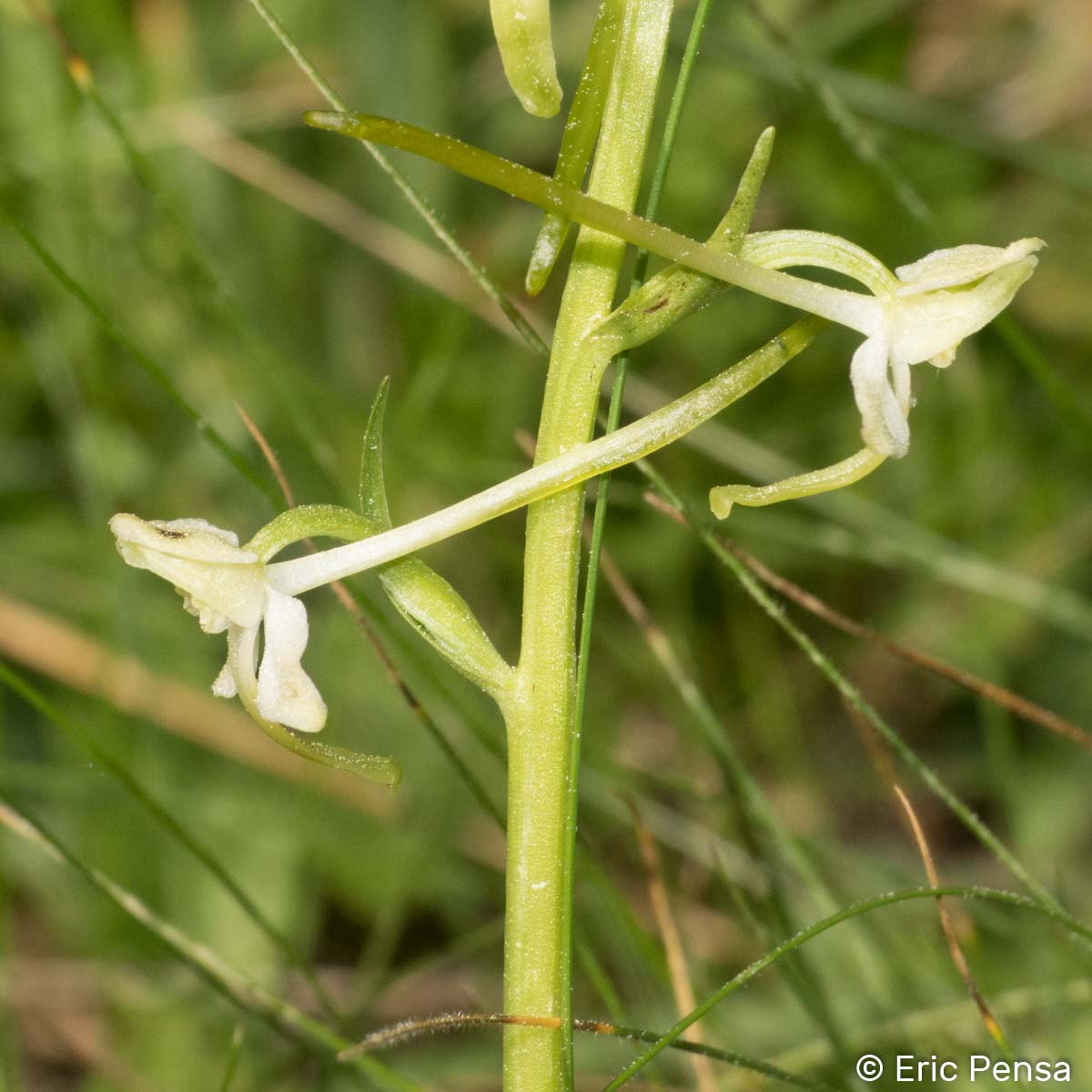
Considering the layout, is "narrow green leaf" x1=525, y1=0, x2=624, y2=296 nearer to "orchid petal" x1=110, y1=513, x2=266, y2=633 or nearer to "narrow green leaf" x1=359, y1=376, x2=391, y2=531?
"narrow green leaf" x1=359, y1=376, x2=391, y2=531

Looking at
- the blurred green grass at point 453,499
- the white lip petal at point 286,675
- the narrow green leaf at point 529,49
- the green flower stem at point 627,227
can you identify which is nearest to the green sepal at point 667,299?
the green flower stem at point 627,227

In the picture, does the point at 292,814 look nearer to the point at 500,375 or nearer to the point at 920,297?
the point at 500,375

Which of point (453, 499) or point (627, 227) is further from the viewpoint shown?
point (453, 499)

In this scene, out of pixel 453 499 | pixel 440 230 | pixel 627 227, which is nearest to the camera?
pixel 627 227

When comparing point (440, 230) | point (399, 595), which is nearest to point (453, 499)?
point (440, 230)

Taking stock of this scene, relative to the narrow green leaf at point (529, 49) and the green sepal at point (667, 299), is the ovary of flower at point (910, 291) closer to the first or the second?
the green sepal at point (667, 299)

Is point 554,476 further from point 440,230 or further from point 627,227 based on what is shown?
point 440,230
